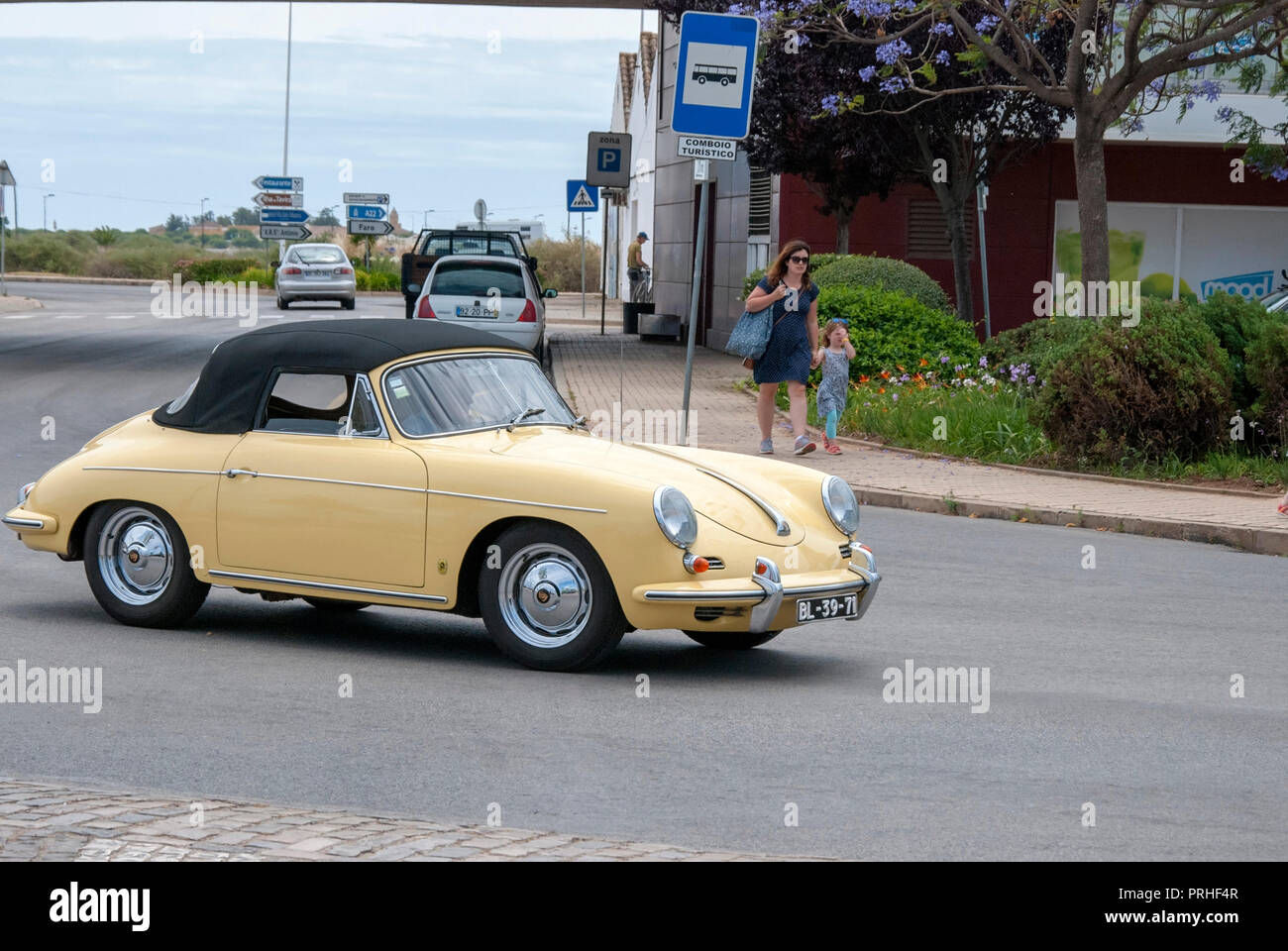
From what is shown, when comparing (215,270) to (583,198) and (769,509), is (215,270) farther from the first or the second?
(769,509)

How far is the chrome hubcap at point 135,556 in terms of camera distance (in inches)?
321

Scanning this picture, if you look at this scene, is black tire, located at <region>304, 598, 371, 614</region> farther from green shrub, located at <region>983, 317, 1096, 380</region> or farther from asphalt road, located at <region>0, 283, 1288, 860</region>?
green shrub, located at <region>983, 317, 1096, 380</region>

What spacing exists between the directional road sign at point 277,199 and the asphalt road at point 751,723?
47138mm

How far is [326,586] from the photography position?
25.3 ft

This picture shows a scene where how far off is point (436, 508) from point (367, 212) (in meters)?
51.7

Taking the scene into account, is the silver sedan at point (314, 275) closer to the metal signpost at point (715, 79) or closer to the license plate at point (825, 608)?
the metal signpost at point (715, 79)

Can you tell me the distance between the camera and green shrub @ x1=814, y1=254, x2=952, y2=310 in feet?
73.4

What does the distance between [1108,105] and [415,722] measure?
45.6 feet

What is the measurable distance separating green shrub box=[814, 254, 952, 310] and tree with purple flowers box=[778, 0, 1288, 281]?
2088 mm

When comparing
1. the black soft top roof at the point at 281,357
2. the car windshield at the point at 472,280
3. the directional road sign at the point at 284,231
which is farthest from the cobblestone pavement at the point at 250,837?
the directional road sign at the point at 284,231

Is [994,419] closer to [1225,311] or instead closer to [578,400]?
[1225,311]

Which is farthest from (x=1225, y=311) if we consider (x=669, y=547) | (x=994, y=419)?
(x=669, y=547)

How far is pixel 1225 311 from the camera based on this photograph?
15516 millimetres
